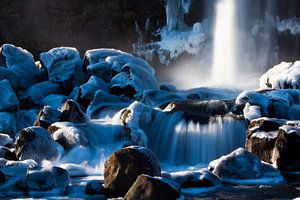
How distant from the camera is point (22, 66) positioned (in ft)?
104

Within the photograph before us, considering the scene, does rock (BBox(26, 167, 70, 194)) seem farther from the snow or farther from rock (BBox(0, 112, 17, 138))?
the snow

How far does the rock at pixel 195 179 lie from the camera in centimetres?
1524

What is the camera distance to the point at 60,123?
2084 cm

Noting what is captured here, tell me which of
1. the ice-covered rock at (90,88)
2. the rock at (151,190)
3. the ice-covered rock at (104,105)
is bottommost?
the rock at (151,190)

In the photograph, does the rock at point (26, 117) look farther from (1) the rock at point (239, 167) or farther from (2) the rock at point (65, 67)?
(1) the rock at point (239, 167)

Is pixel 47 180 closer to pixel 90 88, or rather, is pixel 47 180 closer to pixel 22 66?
pixel 90 88

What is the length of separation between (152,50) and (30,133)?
1068 inches

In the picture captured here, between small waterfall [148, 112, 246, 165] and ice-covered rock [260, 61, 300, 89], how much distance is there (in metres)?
5.61

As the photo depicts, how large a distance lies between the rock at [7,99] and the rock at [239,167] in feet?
46.3

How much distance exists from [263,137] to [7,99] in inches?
554

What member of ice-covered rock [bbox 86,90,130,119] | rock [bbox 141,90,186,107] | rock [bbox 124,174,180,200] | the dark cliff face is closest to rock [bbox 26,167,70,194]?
rock [bbox 124,174,180,200]

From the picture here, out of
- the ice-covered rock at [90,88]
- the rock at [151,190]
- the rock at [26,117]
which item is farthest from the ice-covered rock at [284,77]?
the rock at [151,190]

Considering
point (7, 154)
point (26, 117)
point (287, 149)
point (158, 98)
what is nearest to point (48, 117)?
point (7, 154)

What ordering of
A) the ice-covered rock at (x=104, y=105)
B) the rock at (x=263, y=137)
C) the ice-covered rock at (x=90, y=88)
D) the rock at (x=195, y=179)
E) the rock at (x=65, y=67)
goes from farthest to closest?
the rock at (x=65, y=67)
the ice-covered rock at (x=90, y=88)
the ice-covered rock at (x=104, y=105)
the rock at (x=263, y=137)
the rock at (x=195, y=179)
